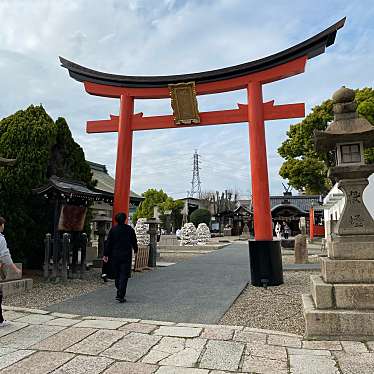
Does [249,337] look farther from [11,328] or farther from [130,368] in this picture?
[11,328]

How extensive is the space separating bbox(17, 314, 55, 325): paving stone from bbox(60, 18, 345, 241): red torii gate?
186 inches

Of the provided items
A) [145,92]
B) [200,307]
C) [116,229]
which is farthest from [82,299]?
[145,92]

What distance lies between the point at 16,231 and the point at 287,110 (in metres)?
7.55

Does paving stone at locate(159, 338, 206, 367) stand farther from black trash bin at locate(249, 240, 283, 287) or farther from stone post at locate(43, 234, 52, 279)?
stone post at locate(43, 234, 52, 279)

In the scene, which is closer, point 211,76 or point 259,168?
point 259,168

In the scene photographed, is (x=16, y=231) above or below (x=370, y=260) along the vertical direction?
above

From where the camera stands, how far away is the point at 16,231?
340 inches

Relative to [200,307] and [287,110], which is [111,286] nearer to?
[200,307]

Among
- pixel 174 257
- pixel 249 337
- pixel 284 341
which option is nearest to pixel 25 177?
pixel 249 337

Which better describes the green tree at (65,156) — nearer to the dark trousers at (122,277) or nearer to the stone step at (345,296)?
the dark trousers at (122,277)

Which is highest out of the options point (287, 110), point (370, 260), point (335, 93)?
point (287, 110)

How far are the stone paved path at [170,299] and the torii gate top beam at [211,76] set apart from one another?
5234 millimetres

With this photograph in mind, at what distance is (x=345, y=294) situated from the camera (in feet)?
14.3

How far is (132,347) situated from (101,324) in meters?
1.07
